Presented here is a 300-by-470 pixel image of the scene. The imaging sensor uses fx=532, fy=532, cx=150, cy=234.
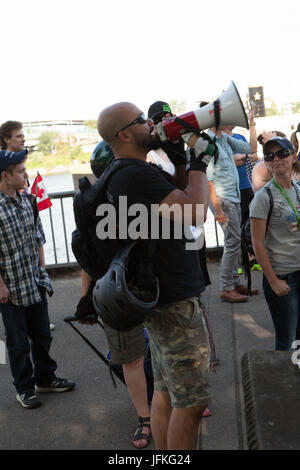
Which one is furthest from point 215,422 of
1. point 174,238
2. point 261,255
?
point 174,238

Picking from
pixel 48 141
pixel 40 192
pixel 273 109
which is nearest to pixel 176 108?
pixel 40 192

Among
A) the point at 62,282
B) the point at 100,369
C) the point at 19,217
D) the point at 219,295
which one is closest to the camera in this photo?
the point at 19,217

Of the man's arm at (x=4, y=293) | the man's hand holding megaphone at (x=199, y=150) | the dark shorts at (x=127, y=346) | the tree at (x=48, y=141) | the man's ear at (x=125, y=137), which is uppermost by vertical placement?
the man's ear at (x=125, y=137)

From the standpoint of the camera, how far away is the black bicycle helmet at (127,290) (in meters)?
2.14

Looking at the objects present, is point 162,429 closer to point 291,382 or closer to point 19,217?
point 291,382

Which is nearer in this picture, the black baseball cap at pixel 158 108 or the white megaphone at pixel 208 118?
the white megaphone at pixel 208 118

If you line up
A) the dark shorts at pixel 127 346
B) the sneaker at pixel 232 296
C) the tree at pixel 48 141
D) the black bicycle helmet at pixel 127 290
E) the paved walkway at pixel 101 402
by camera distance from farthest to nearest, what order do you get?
1. the tree at pixel 48 141
2. the sneaker at pixel 232 296
3. the paved walkway at pixel 101 402
4. the dark shorts at pixel 127 346
5. the black bicycle helmet at pixel 127 290

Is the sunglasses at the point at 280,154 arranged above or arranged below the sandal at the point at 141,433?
above

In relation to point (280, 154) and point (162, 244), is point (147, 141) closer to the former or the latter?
point (162, 244)

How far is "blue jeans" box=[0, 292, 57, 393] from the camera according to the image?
3.77 m

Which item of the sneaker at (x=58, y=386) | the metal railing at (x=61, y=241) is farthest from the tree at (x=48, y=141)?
the sneaker at (x=58, y=386)

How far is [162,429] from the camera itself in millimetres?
2600

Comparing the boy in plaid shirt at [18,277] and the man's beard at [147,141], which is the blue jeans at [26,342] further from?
the man's beard at [147,141]

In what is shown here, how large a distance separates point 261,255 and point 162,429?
3.93 ft
